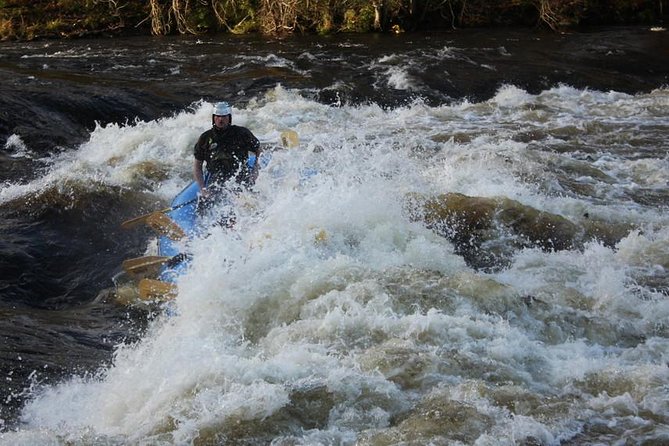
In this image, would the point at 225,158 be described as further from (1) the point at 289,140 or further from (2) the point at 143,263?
(1) the point at 289,140

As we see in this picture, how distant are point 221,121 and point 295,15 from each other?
10597 millimetres

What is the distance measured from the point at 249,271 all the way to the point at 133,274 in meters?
1.38

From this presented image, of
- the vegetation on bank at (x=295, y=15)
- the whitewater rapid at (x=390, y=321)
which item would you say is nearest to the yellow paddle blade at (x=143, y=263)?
the whitewater rapid at (x=390, y=321)

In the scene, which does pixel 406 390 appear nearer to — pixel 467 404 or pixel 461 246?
pixel 467 404

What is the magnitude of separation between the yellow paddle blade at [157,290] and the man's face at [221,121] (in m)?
1.96

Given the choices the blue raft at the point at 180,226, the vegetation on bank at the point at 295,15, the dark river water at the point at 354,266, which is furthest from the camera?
the vegetation on bank at the point at 295,15

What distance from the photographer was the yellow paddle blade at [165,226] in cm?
A: 749

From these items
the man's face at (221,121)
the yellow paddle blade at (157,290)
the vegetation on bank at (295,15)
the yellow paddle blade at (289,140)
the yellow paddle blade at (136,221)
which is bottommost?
the yellow paddle blade at (157,290)

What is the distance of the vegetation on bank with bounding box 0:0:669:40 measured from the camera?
17.6 metres

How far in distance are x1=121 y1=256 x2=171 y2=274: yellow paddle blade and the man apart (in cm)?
104

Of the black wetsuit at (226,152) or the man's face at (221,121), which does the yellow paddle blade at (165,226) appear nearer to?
the black wetsuit at (226,152)

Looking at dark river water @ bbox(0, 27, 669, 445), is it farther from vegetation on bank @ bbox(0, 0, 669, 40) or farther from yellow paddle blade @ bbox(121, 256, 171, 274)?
vegetation on bank @ bbox(0, 0, 669, 40)

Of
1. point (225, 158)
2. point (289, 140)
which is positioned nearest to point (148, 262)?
point (225, 158)

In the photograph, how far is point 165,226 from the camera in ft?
25.0
